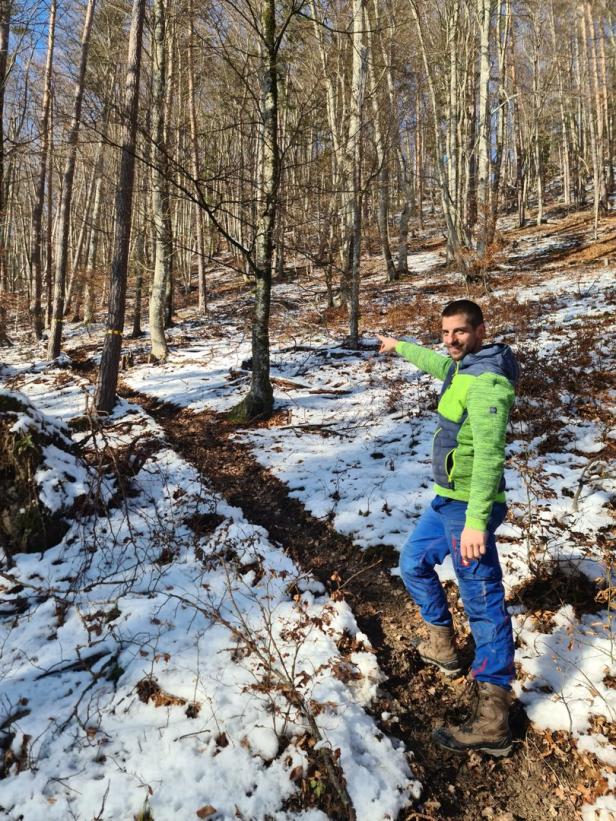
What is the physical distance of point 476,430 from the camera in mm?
2316

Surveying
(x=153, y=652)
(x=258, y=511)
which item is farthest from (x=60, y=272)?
(x=153, y=652)

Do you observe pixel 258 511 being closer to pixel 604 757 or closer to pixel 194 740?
pixel 194 740

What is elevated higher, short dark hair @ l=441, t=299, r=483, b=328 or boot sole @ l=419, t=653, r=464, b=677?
short dark hair @ l=441, t=299, r=483, b=328

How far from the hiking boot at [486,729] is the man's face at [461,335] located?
191 cm

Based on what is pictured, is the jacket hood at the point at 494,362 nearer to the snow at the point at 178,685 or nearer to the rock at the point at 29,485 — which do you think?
the snow at the point at 178,685

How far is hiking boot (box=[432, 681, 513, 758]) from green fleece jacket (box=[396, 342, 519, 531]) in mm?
1018

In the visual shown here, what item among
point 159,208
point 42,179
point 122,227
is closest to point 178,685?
point 122,227

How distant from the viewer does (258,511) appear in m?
5.11

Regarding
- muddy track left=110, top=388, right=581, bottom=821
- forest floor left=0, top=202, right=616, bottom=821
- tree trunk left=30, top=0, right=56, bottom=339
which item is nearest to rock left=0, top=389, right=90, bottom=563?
forest floor left=0, top=202, right=616, bottom=821

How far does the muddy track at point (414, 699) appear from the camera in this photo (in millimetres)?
2211

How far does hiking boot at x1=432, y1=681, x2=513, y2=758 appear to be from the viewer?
7.85 ft

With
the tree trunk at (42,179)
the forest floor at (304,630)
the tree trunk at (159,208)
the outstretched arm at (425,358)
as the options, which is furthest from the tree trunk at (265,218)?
the tree trunk at (42,179)

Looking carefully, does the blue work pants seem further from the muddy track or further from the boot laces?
the muddy track

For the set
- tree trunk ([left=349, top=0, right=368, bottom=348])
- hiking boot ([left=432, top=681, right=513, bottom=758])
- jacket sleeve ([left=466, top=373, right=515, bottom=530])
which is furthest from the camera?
tree trunk ([left=349, top=0, right=368, bottom=348])
